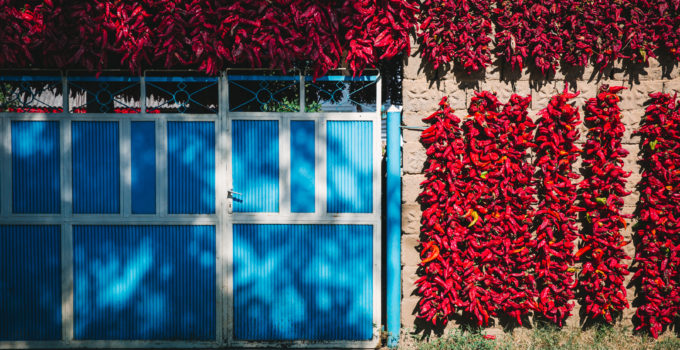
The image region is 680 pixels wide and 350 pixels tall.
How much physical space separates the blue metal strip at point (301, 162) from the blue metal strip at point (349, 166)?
15 cm

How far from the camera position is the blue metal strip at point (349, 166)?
396 centimetres

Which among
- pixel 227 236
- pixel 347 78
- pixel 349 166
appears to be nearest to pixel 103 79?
pixel 227 236

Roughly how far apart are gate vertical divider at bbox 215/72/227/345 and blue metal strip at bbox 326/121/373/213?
93 cm

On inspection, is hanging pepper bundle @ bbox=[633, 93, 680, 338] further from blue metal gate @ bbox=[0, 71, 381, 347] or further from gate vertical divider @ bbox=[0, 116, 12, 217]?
gate vertical divider @ bbox=[0, 116, 12, 217]

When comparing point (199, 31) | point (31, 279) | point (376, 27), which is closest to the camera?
point (199, 31)

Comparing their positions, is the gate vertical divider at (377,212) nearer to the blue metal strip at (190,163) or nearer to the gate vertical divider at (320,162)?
the gate vertical divider at (320,162)

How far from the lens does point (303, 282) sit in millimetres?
3992

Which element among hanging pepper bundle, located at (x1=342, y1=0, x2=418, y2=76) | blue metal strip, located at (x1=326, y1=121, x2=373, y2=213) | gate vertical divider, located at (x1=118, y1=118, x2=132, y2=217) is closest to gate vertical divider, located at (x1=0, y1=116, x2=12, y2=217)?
gate vertical divider, located at (x1=118, y1=118, x2=132, y2=217)

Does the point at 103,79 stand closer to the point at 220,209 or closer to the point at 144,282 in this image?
the point at 220,209

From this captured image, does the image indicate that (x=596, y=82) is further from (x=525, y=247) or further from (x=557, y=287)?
(x=557, y=287)

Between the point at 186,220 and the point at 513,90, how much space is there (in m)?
3.13

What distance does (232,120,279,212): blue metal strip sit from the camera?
394 cm

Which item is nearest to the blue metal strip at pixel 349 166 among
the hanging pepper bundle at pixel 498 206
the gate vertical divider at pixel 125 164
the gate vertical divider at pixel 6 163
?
the hanging pepper bundle at pixel 498 206

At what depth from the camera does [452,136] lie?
12.8ft
